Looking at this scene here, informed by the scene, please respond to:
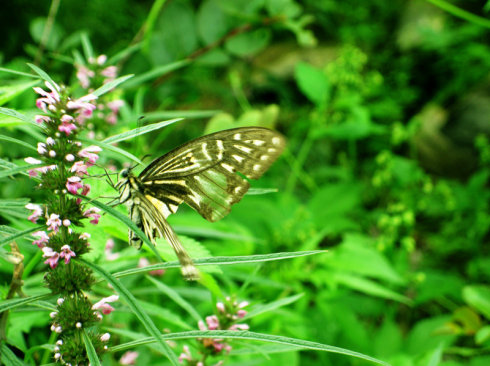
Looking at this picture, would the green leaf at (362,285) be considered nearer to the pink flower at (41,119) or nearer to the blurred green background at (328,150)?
the blurred green background at (328,150)

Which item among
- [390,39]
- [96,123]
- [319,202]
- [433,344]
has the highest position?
[390,39]

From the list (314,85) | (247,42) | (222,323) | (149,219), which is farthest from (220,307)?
(314,85)

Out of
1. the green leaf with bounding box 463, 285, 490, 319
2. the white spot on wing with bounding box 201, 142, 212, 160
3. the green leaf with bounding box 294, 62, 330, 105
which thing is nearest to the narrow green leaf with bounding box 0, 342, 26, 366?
the white spot on wing with bounding box 201, 142, 212, 160

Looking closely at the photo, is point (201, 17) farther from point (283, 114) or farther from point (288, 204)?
point (283, 114)

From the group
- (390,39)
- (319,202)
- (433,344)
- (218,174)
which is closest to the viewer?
(218,174)

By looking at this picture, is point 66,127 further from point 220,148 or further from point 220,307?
point 220,307

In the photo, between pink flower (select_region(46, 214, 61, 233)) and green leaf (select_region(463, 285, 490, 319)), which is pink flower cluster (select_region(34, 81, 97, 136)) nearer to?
pink flower (select_region(46, 214, 61, 233))

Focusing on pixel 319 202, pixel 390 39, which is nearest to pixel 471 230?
pixel 319 202
